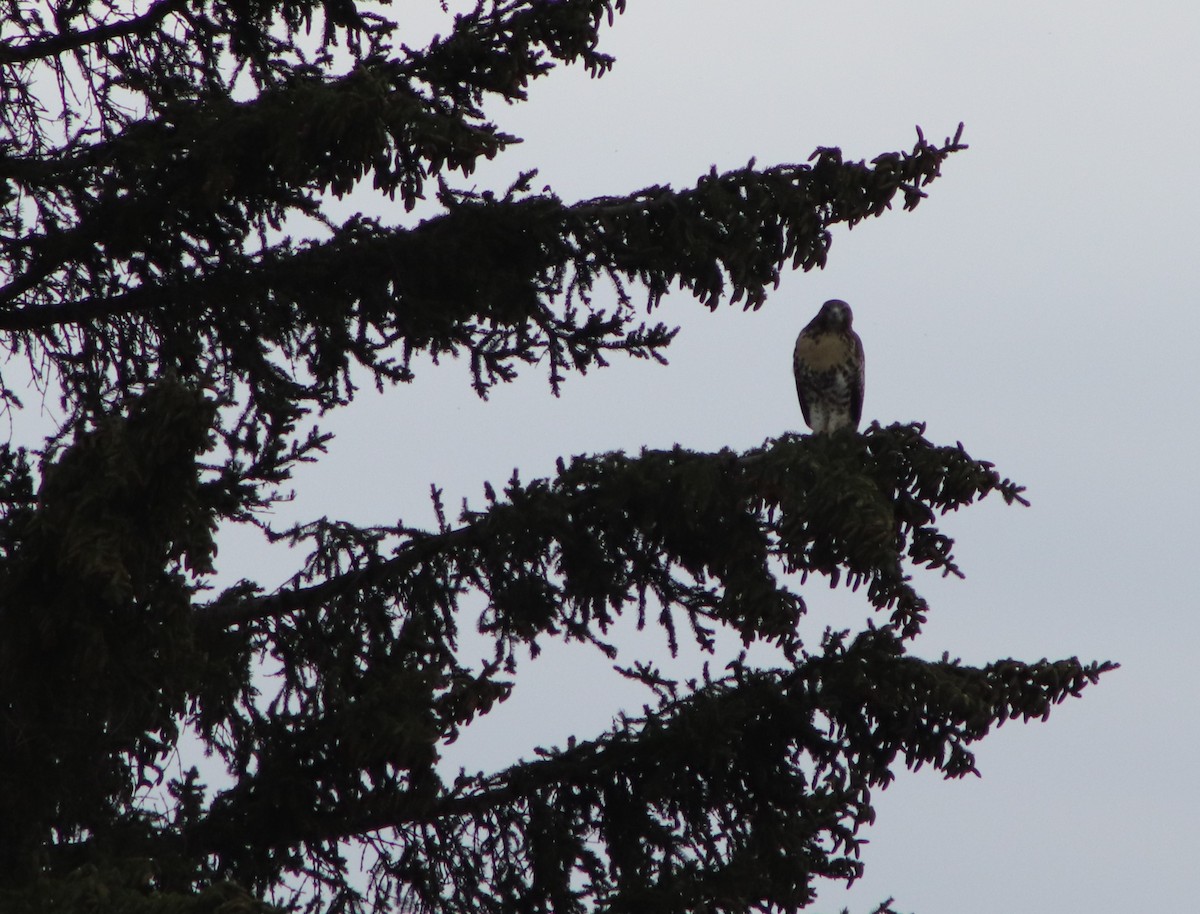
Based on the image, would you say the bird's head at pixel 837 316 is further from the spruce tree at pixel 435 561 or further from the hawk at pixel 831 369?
the spruce tree at pixel 435 561

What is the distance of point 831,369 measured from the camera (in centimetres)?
986

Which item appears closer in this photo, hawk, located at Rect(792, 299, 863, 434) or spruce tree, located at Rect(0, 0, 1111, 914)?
spruce tree, located at Rect(0, 0, 1111, 914)

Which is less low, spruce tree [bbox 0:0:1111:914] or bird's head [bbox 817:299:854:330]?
bird's head [bbox 817:299:854:330]

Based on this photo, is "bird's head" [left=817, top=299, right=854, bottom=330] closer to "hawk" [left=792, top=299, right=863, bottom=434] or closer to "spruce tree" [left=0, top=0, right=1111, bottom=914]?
"hawk" [left=792, top=299, right=863, bottom=434]

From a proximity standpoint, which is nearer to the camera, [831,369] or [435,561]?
[435,561]

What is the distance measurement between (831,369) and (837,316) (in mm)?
337

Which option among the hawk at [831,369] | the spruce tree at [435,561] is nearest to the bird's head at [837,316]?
the hawk at [831,369]

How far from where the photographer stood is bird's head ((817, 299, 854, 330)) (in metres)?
9.95

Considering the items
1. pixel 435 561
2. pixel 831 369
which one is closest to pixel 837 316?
pixel 831 369

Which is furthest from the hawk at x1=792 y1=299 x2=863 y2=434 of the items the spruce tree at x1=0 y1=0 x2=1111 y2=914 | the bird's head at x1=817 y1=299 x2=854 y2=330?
the spruce tree at x1=0 y1=0 x2=1111 y2=914

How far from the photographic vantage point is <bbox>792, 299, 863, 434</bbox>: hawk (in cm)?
986

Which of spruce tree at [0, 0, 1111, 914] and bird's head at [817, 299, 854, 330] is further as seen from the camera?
bird's head at [817, 299, 854, 330]

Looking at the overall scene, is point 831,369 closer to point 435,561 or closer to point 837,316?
point 837,316

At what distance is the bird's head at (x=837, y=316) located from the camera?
9.95m
